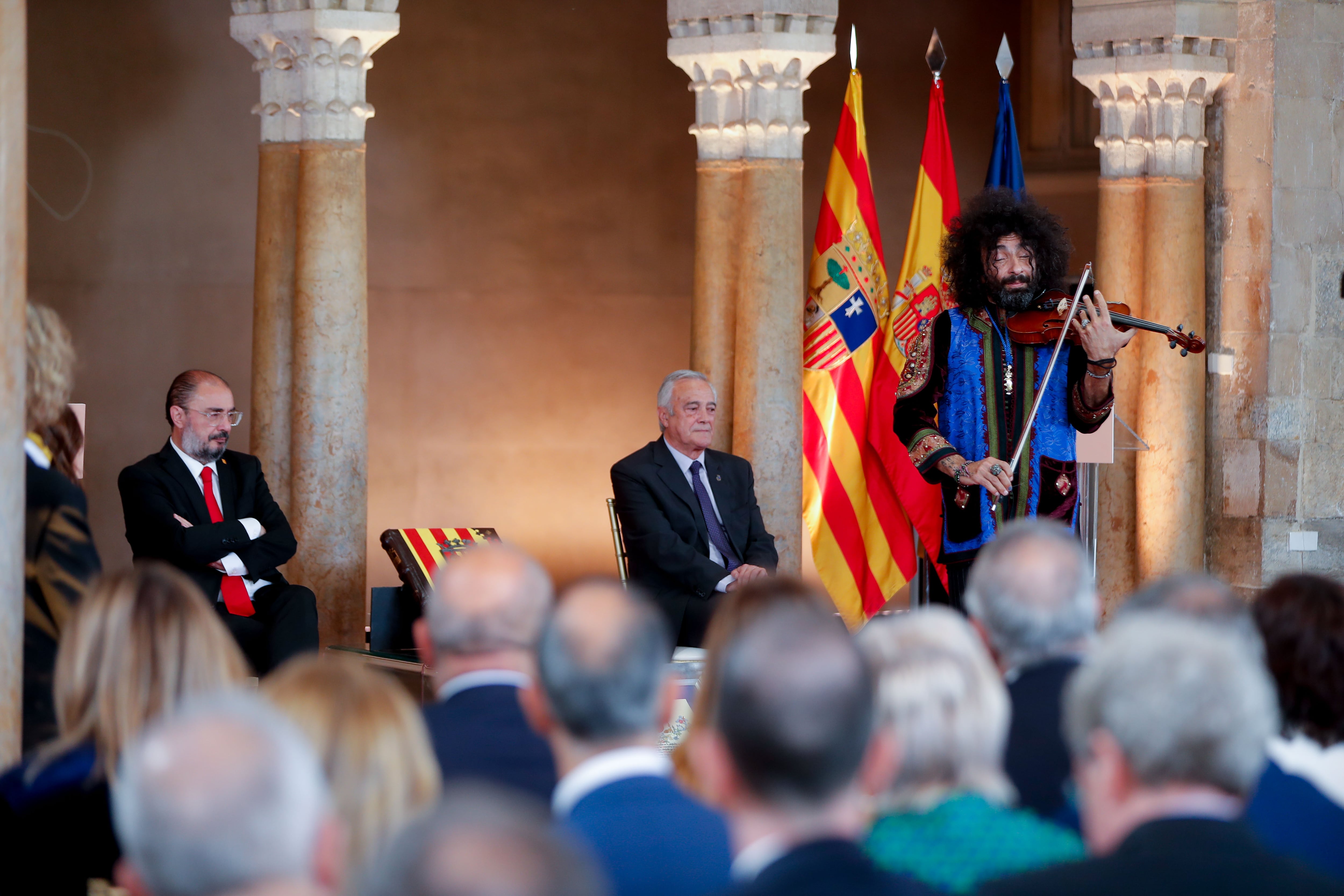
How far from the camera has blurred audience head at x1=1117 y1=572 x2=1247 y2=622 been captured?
2.31m

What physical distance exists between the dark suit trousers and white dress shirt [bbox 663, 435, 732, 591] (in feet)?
3.95

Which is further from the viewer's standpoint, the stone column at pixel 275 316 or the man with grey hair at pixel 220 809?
the stone column at pixel 275 316

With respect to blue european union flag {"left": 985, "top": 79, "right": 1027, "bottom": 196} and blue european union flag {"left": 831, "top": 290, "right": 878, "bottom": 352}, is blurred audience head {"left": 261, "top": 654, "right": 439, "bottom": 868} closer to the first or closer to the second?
blue european union flag {"left": 831, "top": 290, "right": 878, "bottom": 352}

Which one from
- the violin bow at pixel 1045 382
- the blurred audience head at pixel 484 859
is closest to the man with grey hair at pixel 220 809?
the blurred audience head at pixel 484 859

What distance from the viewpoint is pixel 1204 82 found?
6.16 metres

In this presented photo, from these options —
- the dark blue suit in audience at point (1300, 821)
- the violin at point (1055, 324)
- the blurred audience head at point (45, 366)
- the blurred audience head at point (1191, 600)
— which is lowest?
the dark blue suit in audience at point (1300, 821)

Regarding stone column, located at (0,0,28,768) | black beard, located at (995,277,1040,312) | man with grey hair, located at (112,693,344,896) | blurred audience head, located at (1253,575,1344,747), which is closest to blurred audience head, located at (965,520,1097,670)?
blurred audience head, located at (1253,575,1344,747)

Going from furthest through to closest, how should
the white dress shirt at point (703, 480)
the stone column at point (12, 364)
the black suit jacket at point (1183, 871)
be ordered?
the white dress shirt at point (703, 480)
the stone column at point (12, 364)
the black suit jacket at point (1183, 871)

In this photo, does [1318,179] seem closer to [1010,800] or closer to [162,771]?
[1010,800]

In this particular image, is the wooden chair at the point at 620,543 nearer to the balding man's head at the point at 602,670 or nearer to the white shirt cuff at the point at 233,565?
the white shirt cuff at the point at 233,565

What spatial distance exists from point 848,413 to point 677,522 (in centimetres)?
119

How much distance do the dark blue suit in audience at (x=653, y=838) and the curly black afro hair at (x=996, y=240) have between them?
3.45 metres

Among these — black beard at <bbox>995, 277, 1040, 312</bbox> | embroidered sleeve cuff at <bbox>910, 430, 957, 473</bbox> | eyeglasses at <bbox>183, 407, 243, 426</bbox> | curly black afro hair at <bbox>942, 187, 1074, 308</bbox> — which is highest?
curly black afro hair at <bbox>942, 187, 1074, 308</bbox>

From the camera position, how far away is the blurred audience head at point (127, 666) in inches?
82.1
